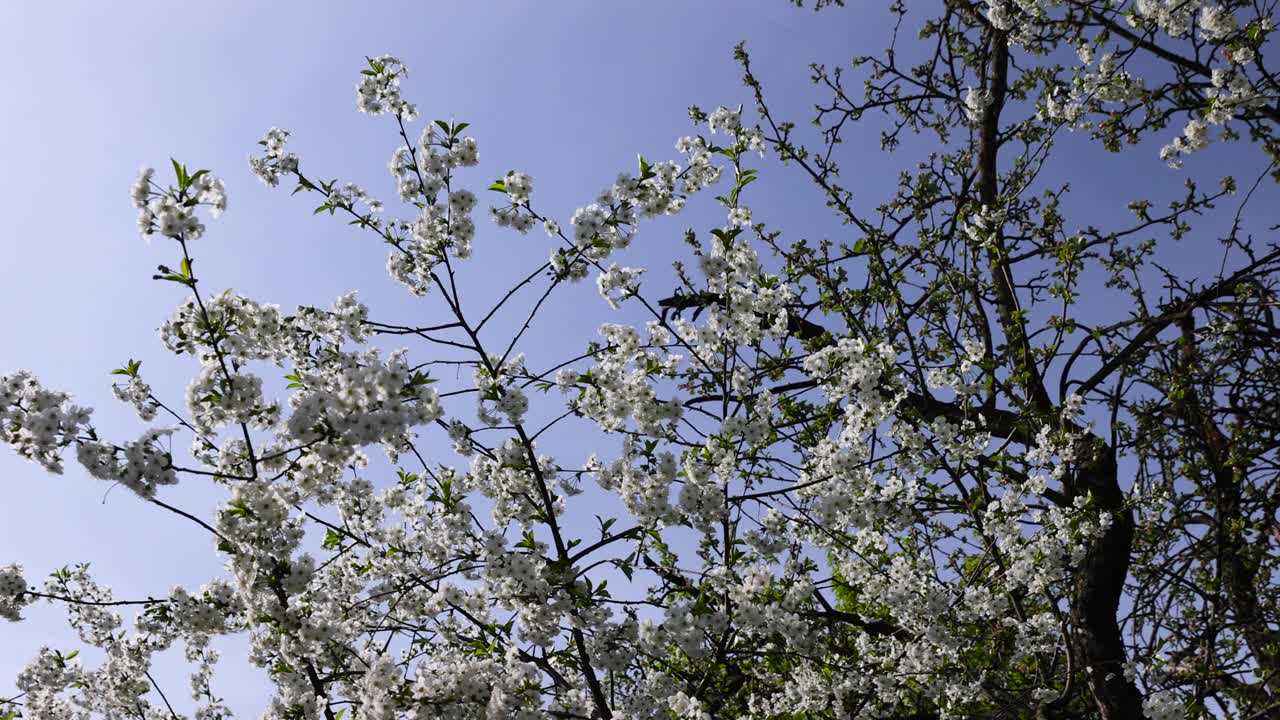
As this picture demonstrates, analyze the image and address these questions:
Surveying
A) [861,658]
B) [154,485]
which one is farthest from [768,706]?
[154,485]

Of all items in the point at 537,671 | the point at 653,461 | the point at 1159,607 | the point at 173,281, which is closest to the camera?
the point at 173,281

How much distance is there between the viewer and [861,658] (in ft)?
19.2

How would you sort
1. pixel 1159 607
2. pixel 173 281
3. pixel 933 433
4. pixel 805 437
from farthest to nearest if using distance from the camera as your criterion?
pixel 1159 607 < pixel 805 437 < pixel 933 433 < pixel 173 281

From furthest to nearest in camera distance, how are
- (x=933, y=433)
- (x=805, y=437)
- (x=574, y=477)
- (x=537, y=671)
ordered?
(x=805, y=437) < (x=933, y=433) < (x=574, y=477) < (x=537, y=671)

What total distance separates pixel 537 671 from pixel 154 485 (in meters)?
1.78


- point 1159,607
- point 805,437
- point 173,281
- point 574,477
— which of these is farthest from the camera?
point 1159,607

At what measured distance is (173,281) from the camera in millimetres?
3350

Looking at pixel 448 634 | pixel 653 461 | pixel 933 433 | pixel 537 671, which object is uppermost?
pixel 933 433

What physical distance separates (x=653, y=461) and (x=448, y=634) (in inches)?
57.2

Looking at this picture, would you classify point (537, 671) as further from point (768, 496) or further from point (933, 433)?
point (933, 433)

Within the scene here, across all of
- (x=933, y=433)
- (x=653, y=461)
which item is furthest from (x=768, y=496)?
(x=933, y=433)

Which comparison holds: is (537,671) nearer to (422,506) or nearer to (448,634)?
(448,634)

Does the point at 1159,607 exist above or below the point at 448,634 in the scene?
above

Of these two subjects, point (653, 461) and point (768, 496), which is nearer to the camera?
point (653, 461)
